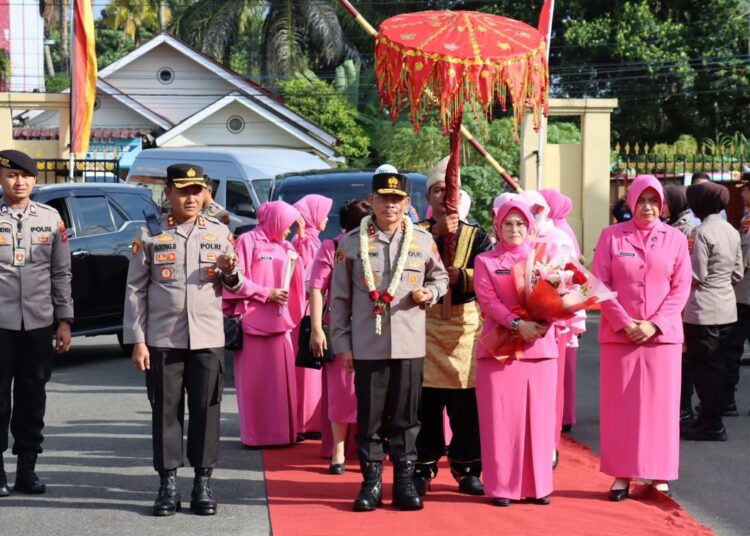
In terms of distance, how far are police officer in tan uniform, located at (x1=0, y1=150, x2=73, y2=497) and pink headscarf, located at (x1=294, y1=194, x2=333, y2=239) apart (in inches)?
108

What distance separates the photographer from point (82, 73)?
22062 mm

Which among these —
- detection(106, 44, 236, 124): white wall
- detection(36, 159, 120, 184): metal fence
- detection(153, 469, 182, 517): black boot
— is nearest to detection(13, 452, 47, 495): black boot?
detection(153, 469, 182, 517): black boot

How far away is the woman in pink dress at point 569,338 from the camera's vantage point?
30.1 feet

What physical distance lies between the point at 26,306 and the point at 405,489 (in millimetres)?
A: 2622

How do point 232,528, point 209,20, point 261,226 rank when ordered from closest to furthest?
1. point 232,528
2. point 261,226
3. point 209,20

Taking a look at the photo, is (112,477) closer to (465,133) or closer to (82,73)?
(465,133)

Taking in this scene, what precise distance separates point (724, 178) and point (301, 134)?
15.6m

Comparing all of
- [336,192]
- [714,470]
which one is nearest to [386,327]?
[714,470]

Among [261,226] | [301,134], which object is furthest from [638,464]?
[301,134]

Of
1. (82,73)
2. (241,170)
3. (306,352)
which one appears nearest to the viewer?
(306,352)

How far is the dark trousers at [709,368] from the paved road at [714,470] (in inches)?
10.3

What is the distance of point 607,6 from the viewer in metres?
35.0

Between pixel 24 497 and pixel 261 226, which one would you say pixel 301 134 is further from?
pixel 24 497

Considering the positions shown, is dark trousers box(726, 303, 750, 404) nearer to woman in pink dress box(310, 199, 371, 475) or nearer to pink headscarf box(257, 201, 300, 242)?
woman in pink dress box(310, 199, 371, 475)
